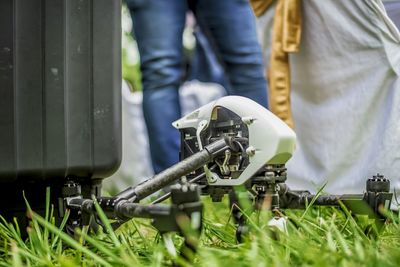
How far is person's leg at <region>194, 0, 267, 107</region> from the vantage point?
1.71 metres

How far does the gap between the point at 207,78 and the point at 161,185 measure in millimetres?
1927

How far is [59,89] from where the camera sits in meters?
1.18

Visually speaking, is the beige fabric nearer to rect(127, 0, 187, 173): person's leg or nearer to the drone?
rect(127, 0, 187, 173): person's leg

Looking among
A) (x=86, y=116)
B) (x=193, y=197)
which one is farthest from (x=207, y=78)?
(x=193, y=197)

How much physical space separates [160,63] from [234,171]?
57 centimetres

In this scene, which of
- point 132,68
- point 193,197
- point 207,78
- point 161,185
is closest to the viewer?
point 193,197

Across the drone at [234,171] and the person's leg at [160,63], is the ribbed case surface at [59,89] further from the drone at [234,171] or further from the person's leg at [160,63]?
the person's leg at [160,63]

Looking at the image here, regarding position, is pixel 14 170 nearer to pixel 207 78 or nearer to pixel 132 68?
pixel 207 78

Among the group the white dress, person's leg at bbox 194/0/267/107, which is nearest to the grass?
the white dress

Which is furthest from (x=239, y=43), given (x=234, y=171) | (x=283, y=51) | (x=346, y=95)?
(x=234, y=171)

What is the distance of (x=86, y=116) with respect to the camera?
1220 millimetres

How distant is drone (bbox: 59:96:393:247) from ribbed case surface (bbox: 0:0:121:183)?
0.07 meters

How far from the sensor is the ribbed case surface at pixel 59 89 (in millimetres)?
1146

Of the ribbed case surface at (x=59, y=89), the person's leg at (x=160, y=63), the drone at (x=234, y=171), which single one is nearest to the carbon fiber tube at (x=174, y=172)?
the drone at (x=234, y=171)
